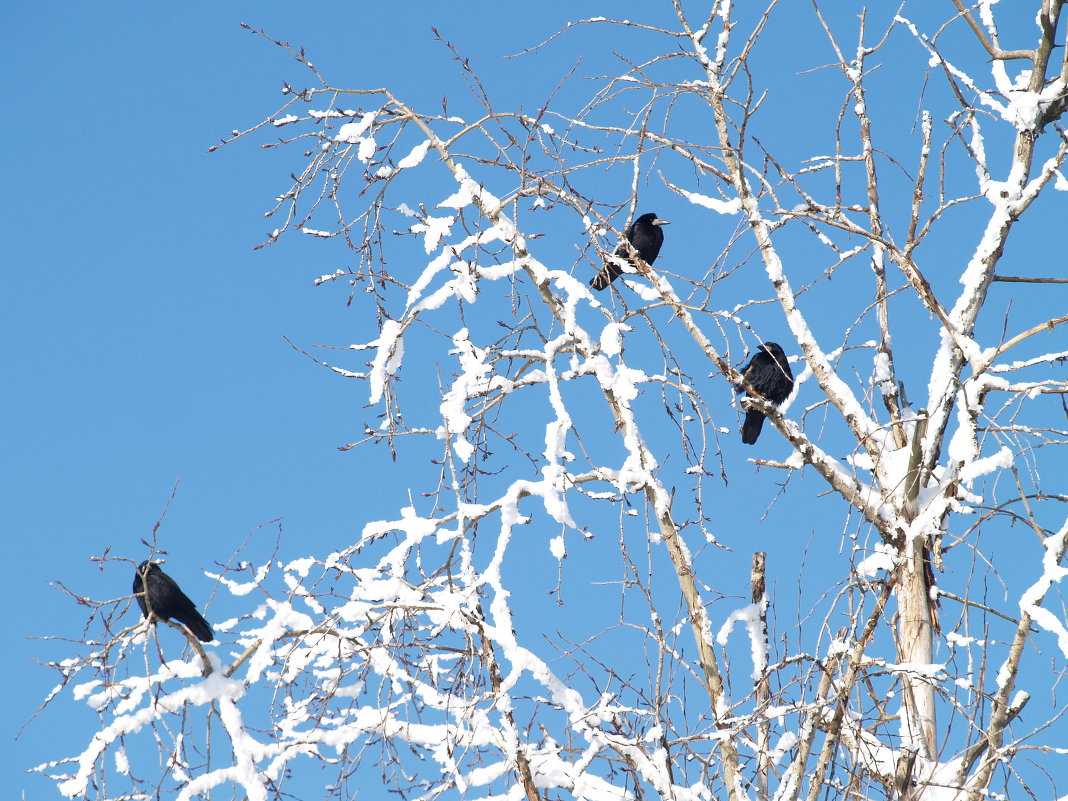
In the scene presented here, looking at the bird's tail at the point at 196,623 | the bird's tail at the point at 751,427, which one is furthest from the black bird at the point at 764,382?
the bird's tail at the point at 196,623

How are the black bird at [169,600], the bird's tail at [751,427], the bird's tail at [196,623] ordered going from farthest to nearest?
the bird's tail at [751,427], the bird's tail at [196,623], the black bird at [169,600]

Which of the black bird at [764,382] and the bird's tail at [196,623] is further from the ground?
the black bird at [764,382]

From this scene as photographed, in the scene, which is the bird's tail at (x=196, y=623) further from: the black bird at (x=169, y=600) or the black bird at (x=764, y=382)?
the black bird at (x=764, y=382)

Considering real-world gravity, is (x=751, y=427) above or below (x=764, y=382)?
below

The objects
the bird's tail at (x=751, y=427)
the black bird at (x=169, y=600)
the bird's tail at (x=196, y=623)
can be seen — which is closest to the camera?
the black bird at (x=169, y=600)

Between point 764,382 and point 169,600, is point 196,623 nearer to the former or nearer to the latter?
point 169,600

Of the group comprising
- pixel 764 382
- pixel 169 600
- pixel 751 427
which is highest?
pixel 764 382

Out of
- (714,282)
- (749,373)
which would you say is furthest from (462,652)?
(749,373)

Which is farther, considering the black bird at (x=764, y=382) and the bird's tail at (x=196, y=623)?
the black bird at (x=764, y=382)

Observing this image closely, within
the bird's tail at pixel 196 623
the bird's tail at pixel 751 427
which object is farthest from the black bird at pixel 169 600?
the bird's tail at pixel 751 427

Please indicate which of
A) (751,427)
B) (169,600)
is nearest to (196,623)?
(169,600)

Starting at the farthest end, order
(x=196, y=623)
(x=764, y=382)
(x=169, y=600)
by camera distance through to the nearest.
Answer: (x=764, y=382)
(x=196, y=623)
(x=169, y=600)

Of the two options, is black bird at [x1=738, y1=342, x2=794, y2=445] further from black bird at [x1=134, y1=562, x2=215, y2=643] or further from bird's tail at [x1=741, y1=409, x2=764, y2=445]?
black bird at [x1=134, y1=562, x2=215, y2=643]

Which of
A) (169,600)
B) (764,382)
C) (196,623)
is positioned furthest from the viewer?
(764,382)
